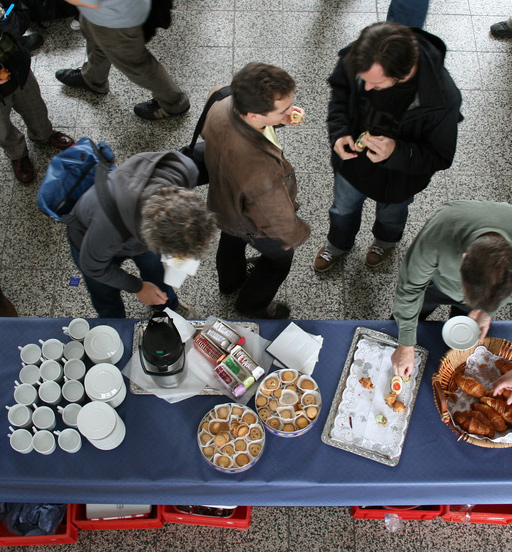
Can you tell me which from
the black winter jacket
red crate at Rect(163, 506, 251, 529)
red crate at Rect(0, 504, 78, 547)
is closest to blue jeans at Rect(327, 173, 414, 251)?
the black winter jacket

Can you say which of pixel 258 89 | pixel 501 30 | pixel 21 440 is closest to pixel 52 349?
pixel 21 440

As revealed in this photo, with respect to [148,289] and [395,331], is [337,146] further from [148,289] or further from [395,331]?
[148,289]

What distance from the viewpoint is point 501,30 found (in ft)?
11.3

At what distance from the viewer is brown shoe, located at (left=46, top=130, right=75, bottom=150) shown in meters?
3.02

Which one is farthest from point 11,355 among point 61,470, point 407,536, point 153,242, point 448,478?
point 407,536

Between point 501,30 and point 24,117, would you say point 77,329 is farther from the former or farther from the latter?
point 501,30

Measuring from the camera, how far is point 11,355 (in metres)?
1.73

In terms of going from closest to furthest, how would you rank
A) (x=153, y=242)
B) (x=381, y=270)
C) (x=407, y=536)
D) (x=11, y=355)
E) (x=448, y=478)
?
(x=153, y=242)
(x=448, y=478)
(x=11, y=355)
(x=407, y=536)
(x=381, y=270)

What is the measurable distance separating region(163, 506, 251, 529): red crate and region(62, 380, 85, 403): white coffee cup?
680 mm

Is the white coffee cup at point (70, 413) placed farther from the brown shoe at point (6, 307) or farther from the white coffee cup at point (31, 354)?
the brown shoe at point (6, 307)

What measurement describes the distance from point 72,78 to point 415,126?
239cm

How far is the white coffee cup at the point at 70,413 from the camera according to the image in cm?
159

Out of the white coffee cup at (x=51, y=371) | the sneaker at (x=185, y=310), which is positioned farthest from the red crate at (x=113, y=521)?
the sneaker at (x=185, y=310)

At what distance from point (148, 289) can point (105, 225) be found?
49 centimetres
